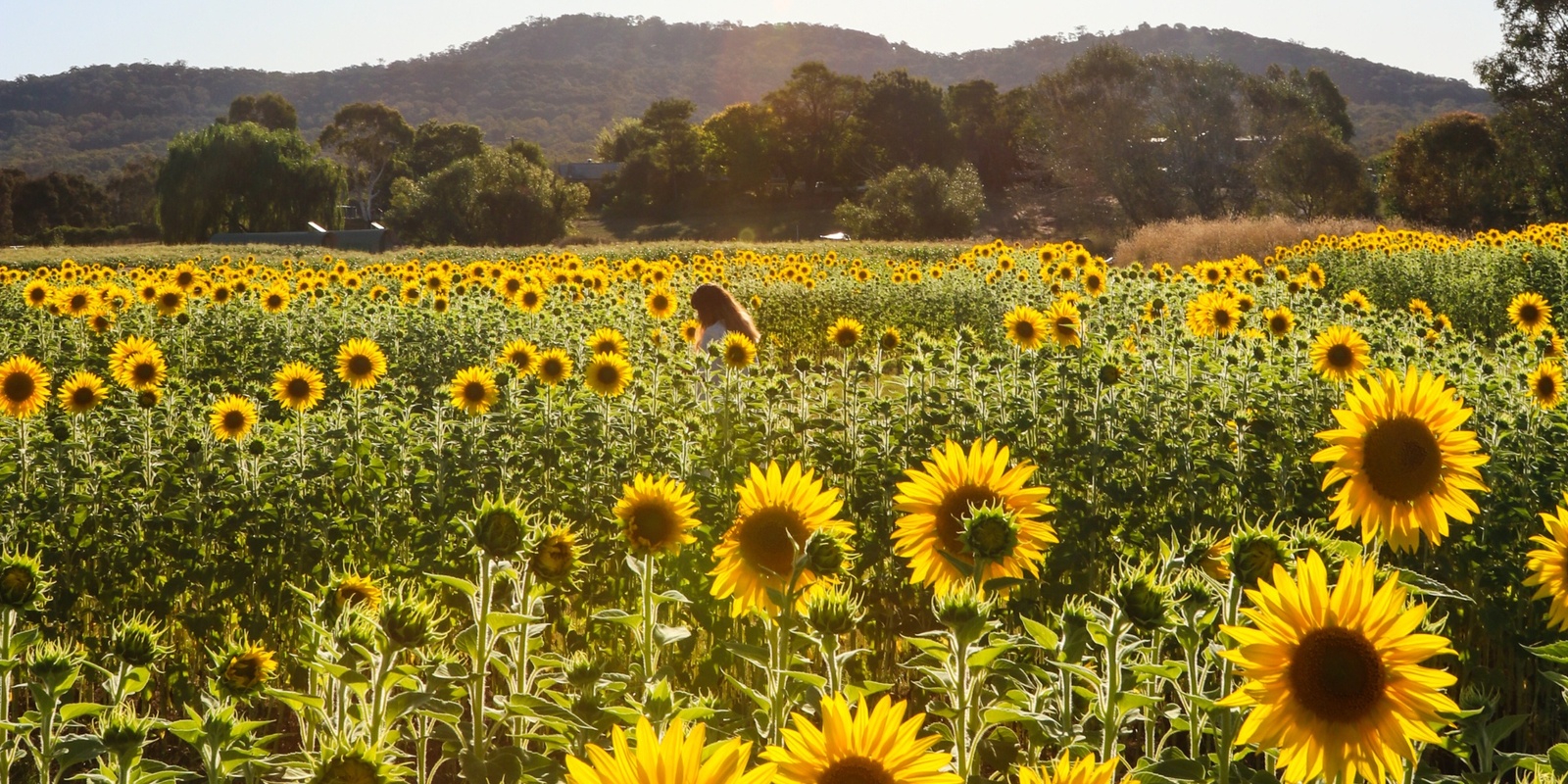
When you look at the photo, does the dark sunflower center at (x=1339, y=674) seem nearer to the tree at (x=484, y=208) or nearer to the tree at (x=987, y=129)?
the tree at (x=484, y=208)

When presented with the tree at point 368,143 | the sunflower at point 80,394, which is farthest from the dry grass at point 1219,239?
the tree at point 368,143

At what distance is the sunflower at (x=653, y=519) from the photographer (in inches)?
88.6

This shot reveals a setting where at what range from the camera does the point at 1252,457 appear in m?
5.34

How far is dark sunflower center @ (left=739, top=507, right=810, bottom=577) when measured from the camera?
2.11 metres

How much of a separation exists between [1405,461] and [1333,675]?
3.01 ft

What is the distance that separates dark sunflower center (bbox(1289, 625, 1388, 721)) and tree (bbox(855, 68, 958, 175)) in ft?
217

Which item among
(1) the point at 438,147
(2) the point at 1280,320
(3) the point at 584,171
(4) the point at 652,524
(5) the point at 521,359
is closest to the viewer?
(4) the point at 652,524

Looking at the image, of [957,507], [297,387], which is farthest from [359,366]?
[957,507]

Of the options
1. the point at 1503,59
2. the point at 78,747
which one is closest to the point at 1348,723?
the point at 78,747

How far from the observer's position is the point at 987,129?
2758 inches

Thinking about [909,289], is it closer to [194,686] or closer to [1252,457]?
[1252,457]

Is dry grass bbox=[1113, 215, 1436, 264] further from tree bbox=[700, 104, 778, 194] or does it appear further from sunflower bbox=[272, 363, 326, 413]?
tree bbox=[700, 104, 778, 194]

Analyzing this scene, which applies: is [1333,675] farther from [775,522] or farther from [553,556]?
[553,556]

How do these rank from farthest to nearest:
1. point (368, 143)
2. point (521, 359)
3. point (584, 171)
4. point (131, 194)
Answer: point (584, 171)
point (368, 143)
point (131, 194)
point (521, 359)
